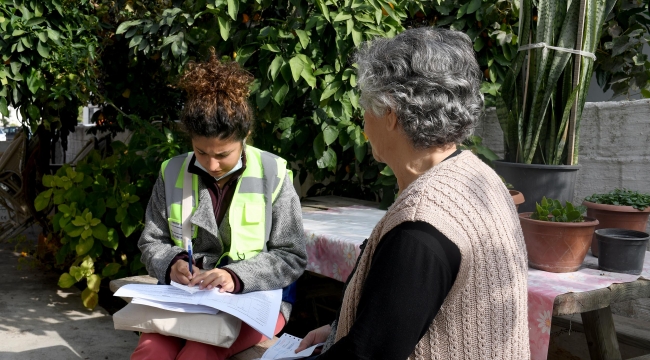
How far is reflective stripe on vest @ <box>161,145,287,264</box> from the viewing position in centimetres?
234

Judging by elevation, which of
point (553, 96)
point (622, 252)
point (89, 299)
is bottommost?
point (89, 299)

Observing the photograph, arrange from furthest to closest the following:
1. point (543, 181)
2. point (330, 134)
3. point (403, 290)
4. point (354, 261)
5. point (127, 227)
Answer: point (127, 227), point (330, 134), point (543, 181), point (354, 261), point (403, 290)

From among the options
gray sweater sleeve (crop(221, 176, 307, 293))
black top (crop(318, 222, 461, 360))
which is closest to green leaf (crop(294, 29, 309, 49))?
gray sweater sleeve (crop(221, 176, 307, 293))

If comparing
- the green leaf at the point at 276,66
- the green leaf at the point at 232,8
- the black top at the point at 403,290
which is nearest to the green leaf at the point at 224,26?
the green leaf at the point at 232,8

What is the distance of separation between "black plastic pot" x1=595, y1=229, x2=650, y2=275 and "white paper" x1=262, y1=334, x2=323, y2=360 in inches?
38.7

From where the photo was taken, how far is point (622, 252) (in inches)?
80.3

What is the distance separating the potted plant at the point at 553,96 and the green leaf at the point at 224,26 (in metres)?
1.44

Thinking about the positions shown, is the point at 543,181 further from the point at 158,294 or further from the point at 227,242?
the point at 158,294

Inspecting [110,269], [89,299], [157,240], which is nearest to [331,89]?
[157,240]

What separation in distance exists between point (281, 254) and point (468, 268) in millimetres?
1227

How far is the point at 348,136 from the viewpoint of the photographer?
331cm

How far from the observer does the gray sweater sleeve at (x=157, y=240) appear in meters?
2.32

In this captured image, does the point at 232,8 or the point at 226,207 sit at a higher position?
the point at 232,8

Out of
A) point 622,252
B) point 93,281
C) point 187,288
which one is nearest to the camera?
point 622,252
